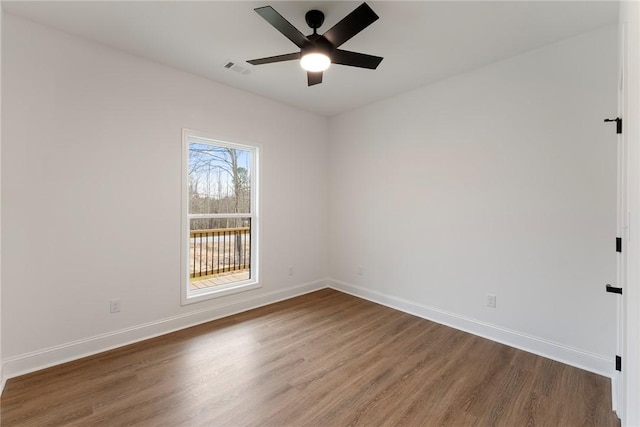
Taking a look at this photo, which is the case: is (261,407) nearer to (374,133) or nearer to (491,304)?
(491,304)

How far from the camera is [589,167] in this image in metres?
2.34

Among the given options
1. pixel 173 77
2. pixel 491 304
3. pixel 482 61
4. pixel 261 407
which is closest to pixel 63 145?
pixel 173 77

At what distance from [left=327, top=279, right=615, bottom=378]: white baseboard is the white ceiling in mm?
2683

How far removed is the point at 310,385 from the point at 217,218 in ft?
7.32

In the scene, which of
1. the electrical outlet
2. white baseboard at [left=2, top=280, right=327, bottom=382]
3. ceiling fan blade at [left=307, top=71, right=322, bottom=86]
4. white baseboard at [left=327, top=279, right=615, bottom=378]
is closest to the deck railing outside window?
white baseboard at [left=2, top=280, right=327, bottom=382]

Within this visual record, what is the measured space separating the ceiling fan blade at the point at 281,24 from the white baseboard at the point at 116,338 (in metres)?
2.94

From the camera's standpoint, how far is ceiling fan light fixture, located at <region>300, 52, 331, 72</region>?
211 centimetres

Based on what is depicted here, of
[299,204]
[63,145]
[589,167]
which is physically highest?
[63,145]

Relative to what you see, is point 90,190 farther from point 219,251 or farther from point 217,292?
point 217,292

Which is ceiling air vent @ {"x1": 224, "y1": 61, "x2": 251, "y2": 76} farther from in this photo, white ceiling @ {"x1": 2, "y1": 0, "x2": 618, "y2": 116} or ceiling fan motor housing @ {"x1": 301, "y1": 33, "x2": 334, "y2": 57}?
ceiling fan motor housing @ {"x1": 301, "y1": 33, "x2": 334, "y2": 57}

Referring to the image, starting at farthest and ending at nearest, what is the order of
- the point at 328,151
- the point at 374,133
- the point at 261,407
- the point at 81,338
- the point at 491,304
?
the point at 328,151 → the point at 374,133 → the point at 491,304 → the point at 81,338 → the point at 261,407

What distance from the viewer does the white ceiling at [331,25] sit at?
208 centimetres

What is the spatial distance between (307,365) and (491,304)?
197 cm

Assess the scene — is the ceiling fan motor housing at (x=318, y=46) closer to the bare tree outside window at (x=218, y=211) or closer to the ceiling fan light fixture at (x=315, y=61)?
the ceiling fan light fixture at (x=315, y=61)
